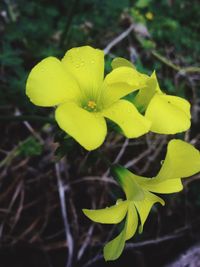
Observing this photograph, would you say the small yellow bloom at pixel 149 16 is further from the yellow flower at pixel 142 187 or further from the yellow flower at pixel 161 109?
the yellow flower at pixel 142 187

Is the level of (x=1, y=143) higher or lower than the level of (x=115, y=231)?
higher

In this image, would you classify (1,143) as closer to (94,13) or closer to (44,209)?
(44,209)

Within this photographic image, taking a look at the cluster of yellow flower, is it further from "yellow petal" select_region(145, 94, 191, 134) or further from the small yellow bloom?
the small yellow bloom

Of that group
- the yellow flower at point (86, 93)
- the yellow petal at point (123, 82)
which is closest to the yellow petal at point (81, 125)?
the yellow flower at point (86, 93)

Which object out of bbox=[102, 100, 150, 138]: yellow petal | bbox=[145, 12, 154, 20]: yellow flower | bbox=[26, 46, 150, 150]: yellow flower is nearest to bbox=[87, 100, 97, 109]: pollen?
bbox=[26, 46, 150, 150]: yellow flower

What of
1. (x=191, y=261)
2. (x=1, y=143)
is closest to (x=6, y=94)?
(x=1, y=143)
